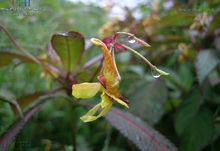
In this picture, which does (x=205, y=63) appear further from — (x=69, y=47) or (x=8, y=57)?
(x=8, y=57)

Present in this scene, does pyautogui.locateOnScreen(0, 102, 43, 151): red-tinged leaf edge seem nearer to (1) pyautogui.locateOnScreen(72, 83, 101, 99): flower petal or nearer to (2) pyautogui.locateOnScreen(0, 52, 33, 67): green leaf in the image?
(2) pyautogui.locateOnScreen(0, 52, 33, 67): green leaf

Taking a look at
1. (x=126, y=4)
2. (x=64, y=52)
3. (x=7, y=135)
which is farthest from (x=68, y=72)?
(x=126, y=4)

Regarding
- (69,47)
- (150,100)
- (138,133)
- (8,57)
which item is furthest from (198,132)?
(8,57)

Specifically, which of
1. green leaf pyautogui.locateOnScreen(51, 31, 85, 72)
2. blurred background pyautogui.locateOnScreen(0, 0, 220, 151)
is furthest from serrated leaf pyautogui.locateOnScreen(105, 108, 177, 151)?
green leaf pyautogui.locateOnScreen(51, 31, 85, 72)

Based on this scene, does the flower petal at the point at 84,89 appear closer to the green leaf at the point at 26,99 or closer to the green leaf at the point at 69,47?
the green leaf at the point at 69,47

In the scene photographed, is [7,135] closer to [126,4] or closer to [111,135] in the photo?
[111,135]

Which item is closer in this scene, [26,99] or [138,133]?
[138,133]
